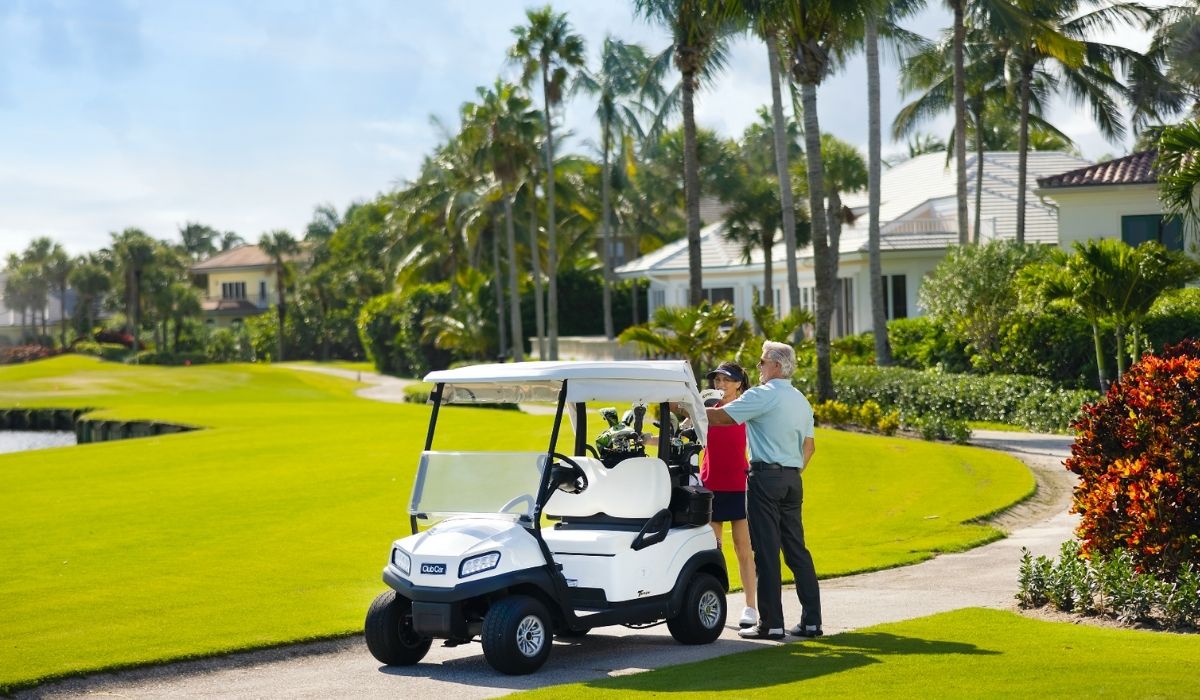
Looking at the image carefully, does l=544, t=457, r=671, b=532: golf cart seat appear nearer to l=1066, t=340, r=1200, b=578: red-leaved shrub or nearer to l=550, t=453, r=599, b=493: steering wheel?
l=550, t=453, r=599, b=493: steering wheel

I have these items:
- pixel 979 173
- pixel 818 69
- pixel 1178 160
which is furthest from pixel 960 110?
pixel 1178 160

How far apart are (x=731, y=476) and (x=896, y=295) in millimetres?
32352

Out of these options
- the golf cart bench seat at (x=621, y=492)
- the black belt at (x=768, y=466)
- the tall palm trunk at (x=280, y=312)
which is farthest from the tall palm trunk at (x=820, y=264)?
the tall palm trunk at (x=280, y=312)

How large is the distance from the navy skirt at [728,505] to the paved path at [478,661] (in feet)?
2.99

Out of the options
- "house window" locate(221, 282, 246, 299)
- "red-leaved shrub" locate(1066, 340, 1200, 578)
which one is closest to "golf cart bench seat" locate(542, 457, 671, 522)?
"red-leaved shrub" locate(1066, 340, 1200, 578)

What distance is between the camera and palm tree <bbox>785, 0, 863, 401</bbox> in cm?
2577

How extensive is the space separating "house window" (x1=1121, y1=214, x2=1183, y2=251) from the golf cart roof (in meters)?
28.5

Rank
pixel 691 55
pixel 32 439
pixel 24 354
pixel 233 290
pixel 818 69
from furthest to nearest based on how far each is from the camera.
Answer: pixel 233 290 < pixel 24 354 < pixel 32 439 < pixel 691 55 < pixel 818 69

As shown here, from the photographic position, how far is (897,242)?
41812 mm

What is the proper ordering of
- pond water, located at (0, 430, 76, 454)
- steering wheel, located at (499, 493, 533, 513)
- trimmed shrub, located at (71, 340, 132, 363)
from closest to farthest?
steering wheel, located at (499, 493, 533, 513) < pond water, located at (0, 430, 76, 454) < trimmed shrub, located at (71, 340, 132, 363)

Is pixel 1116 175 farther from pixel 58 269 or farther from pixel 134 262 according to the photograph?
pixel 58 269

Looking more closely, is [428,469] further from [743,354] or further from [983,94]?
[983,94]

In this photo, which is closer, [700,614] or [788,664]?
[788,664]

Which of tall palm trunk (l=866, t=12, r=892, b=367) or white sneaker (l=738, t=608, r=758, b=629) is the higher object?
tall palm trunk (l=866, t=12, r=892, b=367)
